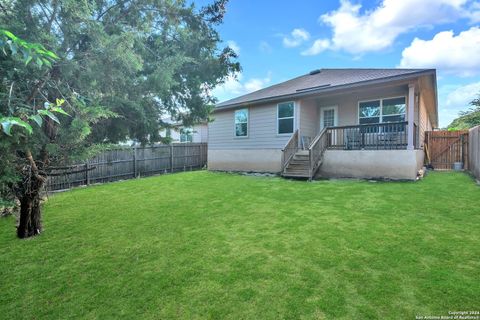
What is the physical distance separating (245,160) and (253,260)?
8.92m

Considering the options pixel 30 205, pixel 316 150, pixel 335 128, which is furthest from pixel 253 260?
pixel 335 128

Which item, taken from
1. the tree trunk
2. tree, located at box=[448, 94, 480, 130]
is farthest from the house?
tree, located at box=[448, 94, 480, 130]

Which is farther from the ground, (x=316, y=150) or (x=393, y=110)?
(x=393, y=110)

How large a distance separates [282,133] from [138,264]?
9.27 m

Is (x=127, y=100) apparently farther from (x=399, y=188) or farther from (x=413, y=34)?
(x=413, y=34)

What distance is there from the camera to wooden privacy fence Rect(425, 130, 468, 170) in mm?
12703

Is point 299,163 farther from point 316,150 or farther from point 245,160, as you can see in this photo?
point 245,160

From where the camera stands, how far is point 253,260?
345 centimetres

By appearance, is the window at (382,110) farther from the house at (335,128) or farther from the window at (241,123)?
the window at (241,123)

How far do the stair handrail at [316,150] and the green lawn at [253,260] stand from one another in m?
2.97

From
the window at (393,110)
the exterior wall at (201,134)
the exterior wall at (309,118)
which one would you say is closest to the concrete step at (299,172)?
the exterior wall at (309,118)

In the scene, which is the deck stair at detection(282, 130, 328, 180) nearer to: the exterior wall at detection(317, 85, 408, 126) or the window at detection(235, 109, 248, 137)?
the exterior wall at detection(317, 85, 408, 126)

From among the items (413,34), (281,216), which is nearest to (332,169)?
(281,216)

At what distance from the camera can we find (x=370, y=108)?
10664 millimetres
